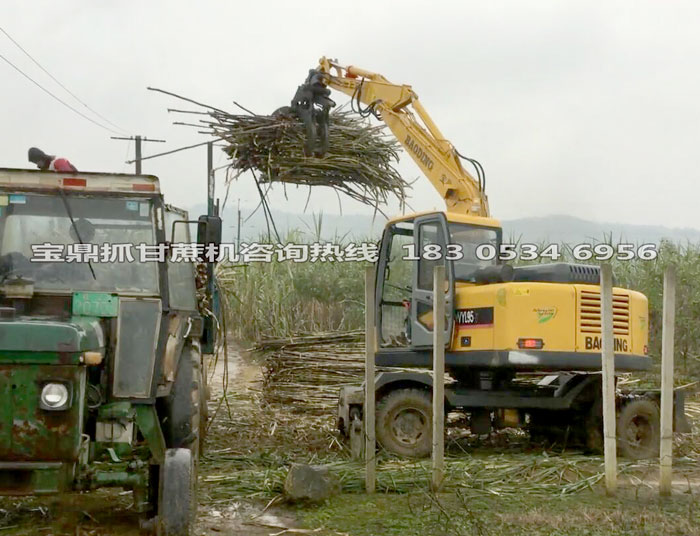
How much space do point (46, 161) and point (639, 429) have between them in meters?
6.46

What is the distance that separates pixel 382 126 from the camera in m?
10.8

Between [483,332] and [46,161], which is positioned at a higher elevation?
[46,161]

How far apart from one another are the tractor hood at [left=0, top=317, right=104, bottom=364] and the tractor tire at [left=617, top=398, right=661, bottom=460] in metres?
6.19

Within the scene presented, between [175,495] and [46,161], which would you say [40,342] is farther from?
[46,161]

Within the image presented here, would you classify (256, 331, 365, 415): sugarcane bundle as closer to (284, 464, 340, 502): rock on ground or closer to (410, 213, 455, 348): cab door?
(410, 213, 455, 348): cab door

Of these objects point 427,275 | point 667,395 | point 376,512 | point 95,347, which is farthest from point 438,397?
point 95,347

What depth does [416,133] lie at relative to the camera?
10633 millimetres

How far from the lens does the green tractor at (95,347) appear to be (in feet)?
16.8

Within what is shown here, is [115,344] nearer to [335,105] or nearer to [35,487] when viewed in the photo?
[35,487]

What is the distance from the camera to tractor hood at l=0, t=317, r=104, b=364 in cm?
505

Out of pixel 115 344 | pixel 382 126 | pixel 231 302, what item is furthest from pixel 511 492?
pixel 231 302

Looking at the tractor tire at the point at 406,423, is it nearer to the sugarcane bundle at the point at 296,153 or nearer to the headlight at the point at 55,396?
the sugarcane bundle at the point at 296,153

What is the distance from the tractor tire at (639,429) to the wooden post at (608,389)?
2.44 metres

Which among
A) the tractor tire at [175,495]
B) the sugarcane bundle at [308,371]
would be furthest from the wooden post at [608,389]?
the sugarcane bundle at [308,371]
